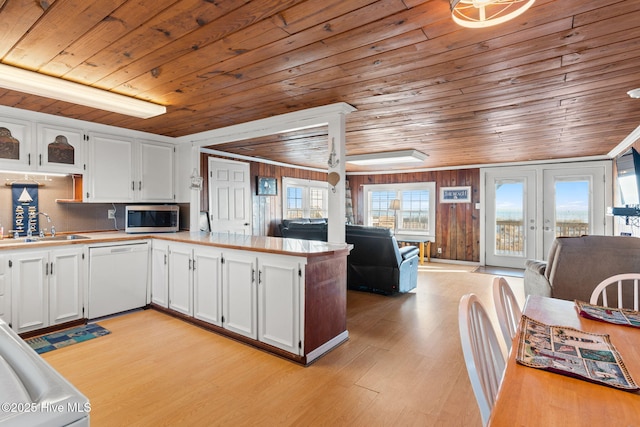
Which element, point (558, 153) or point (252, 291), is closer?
point (252, 291)

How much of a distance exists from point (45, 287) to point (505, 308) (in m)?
3.77

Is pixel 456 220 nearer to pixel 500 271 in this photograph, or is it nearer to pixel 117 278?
pixel 500 271

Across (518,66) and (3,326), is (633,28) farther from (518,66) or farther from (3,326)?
(3,326)

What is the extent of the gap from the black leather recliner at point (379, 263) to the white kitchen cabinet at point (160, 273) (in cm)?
237

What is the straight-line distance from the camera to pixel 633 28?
1704 mm

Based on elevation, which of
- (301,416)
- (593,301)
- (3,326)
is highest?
(3,326)

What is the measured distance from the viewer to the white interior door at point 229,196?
5.46 meters

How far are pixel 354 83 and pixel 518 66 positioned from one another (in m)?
1.08

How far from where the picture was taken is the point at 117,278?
3650 millimetres

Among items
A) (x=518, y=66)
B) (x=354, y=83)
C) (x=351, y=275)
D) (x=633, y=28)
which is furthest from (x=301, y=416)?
(x=351, y=275)

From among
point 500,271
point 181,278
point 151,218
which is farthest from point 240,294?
point 500,271

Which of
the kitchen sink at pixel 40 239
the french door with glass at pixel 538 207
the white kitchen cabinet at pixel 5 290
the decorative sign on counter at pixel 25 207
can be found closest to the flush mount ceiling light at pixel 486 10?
the white kitchen cabinet at pixel 5 290

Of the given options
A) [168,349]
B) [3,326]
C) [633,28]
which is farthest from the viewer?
[168,349]

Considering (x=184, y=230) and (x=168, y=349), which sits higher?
(x=184, y=230)
